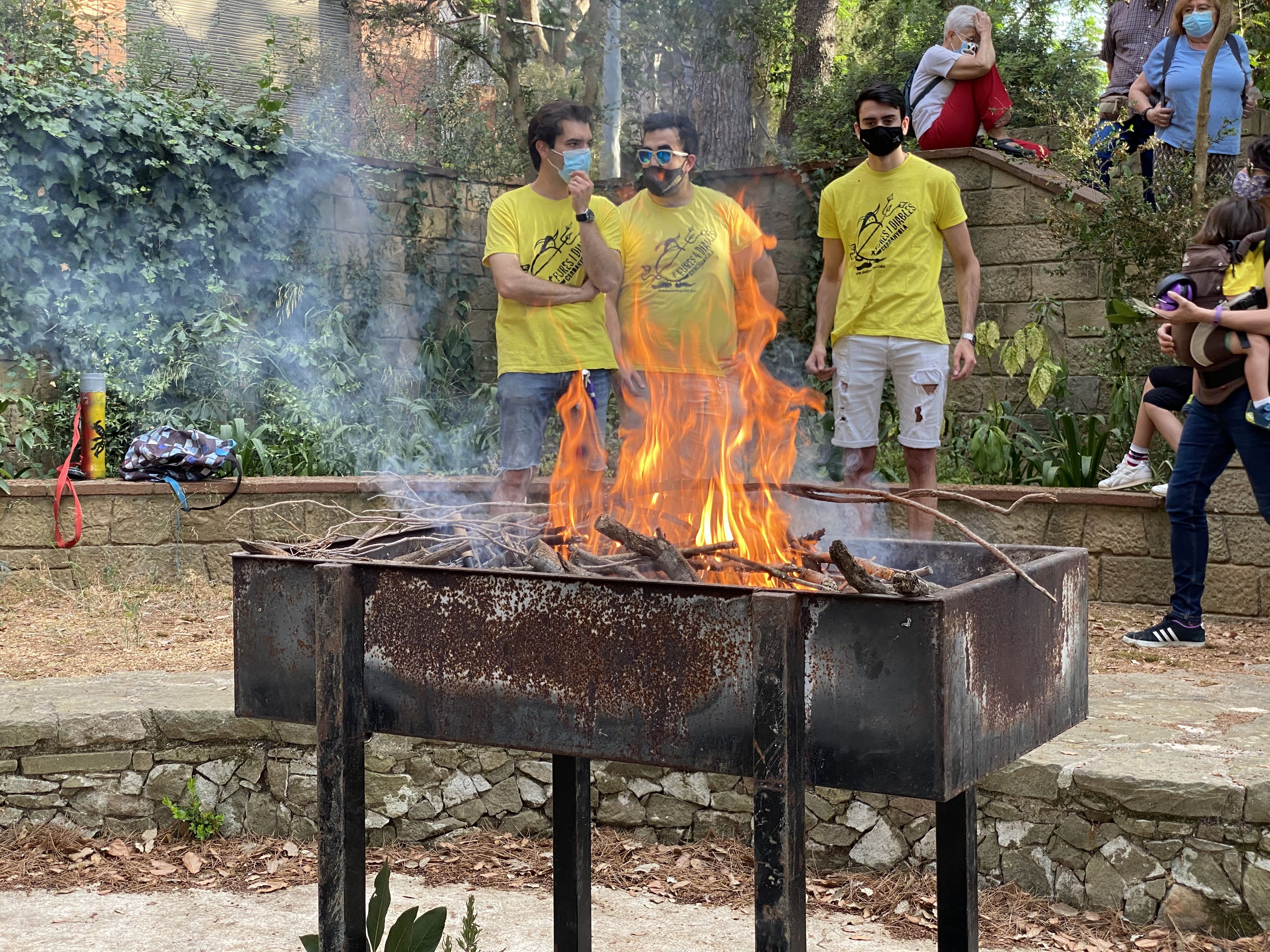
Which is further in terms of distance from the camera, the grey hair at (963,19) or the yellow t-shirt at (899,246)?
the grey hair at (963,19)

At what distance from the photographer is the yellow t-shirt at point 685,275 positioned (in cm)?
523

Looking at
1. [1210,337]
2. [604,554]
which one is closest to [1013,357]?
[1210,337]

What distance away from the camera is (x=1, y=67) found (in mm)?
8617

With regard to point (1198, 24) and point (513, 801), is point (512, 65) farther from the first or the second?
point (513, 801)

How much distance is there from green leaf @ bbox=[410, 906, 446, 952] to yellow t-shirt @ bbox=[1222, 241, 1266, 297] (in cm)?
422

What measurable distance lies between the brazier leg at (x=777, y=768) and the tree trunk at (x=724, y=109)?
928 centimetres

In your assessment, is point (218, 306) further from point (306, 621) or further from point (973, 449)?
point (306, 621)

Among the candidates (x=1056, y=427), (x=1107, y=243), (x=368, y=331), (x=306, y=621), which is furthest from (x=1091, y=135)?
(x=306, y=621)

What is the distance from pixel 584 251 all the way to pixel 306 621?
277 centimetres

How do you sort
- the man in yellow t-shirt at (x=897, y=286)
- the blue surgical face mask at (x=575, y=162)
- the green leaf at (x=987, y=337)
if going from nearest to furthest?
the blue surgical face mask at (x=575, y=162) < the man in yellow t-shirt at (x=897, y=286) < the green leaf at (x=987, y=337)

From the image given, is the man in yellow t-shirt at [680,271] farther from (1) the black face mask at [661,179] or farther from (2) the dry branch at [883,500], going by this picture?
(2) the dry branch at [883,500]

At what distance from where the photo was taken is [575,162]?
16.1ft

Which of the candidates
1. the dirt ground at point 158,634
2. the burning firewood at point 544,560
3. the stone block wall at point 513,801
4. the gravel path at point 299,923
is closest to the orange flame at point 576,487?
the burning firewood at point 544,560

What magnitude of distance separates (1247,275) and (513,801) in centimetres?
363
